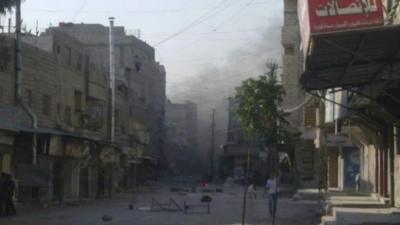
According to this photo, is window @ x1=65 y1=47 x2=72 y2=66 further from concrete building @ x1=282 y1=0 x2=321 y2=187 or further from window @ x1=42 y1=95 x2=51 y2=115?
concrete building @ x1=282 y1=0 x2=321 y2=187

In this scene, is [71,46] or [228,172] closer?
[71,46]

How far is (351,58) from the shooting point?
13477mm

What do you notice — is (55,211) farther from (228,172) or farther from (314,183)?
(228,172)

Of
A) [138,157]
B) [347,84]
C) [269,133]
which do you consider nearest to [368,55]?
[347,84]

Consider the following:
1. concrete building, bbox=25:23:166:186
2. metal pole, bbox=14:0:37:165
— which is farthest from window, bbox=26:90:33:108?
concrete building, bbox=25:23:166:186

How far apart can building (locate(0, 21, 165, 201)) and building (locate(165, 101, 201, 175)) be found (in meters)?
36.6

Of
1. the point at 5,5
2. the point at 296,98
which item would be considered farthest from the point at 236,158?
the point at 5,5

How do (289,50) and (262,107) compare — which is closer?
(262,107)

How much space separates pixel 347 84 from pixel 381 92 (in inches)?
27.2

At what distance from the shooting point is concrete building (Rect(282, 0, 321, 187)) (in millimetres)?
61906

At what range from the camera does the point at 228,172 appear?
102 m

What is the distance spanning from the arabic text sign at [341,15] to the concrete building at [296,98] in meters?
46.1

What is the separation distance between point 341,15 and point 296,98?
58523mm

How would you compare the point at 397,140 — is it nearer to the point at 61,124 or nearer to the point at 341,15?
the point at 341,15
